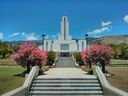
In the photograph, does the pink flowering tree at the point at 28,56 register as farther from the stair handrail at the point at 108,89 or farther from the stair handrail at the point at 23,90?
the stair handrail at the point at 108,89

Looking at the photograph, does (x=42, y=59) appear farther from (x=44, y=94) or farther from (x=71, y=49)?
(x=71, y=49)

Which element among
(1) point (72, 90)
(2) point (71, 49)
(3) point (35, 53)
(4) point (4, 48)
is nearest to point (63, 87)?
(1) point (72, 90)

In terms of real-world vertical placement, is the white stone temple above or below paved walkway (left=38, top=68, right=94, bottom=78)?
above

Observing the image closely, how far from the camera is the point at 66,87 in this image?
1554 centimetres

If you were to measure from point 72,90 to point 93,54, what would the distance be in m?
8.67

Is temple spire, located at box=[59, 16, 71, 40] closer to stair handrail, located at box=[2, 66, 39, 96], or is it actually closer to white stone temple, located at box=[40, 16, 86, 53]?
white stone temple, located at box=[40, 16, 86, 53]

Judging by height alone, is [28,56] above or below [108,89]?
above

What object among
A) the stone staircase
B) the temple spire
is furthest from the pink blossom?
the temple spire

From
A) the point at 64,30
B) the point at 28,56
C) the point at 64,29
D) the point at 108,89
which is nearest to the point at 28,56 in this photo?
the point at 28,56

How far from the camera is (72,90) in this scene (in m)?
15.2

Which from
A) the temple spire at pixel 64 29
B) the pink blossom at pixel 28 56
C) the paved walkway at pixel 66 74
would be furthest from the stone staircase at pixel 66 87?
the temple spire at pixel 64 29

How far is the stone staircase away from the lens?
583 inches

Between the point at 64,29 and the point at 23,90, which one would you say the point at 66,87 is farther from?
the point at 64,29

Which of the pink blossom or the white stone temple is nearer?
the pink blossom
